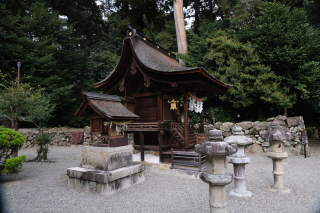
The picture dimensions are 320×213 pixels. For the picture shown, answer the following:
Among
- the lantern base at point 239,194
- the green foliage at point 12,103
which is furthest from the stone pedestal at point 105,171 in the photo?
the green foliage at point 12,103

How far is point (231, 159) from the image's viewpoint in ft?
15.6

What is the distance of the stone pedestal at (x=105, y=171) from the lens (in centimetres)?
479

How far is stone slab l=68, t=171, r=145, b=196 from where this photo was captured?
15.5ft

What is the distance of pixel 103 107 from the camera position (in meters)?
5.34

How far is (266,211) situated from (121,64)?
22.6 ft

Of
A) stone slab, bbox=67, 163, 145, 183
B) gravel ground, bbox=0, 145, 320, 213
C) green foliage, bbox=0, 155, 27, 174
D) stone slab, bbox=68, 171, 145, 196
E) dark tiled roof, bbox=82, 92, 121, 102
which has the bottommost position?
gravel ground, bbox=0, 145, 320, 213

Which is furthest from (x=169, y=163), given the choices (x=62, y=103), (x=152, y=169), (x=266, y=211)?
(x=62, y=103)

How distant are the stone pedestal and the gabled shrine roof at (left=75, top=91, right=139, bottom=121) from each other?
3.06 ft

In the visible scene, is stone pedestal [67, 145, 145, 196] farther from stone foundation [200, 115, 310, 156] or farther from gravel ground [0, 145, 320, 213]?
stone foundation [200, 115, 310, 156]

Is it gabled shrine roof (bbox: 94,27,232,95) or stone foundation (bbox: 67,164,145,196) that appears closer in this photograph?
stone foundation (bbox: 67,164,145,196)

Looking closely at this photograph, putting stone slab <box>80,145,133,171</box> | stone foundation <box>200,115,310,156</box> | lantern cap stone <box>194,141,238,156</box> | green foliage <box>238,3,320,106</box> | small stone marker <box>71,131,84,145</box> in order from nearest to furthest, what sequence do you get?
lantern cap stone <box>194,141,238,156</box> < stone slab <box>80,145,133,171</box> < stone foundation <box>200,115,310,156</box> < green foliage <box>238,3,320,106</box> < small stone marker <box>71,131,84,145</box>

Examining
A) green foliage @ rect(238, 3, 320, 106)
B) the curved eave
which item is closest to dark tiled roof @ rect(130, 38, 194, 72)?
the curved eave

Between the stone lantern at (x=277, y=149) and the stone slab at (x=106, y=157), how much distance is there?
3922 millimetres

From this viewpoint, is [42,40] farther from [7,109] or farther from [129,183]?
[129,183]
